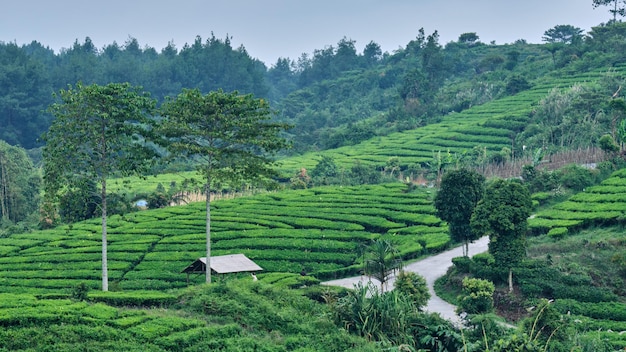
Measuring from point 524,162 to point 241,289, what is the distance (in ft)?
119

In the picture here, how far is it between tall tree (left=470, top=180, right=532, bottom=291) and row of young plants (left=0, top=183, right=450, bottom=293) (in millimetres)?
6640

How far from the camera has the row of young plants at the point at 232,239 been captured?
41969 millimetres

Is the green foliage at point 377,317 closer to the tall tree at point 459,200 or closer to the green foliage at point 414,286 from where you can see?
the green foliage at point 414,286

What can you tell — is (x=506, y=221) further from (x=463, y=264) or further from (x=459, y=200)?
(x=459, y=200)

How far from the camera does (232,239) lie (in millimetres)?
47000

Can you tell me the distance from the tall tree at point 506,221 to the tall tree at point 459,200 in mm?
3292

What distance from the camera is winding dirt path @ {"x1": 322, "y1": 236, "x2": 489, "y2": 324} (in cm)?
3803

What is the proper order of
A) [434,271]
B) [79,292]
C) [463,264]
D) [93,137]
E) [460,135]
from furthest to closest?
[460,135], [434,271], [463,264], [93,137], [79,292]

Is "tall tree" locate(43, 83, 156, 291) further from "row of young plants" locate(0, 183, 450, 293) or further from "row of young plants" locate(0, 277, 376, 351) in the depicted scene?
"row of young plants" locate(0, 277, 376, 351)

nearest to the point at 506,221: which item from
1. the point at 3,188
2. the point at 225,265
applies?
the point at 225,265

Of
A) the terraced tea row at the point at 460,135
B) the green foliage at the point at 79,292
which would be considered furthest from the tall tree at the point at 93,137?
the terraced tea row at the point at 460,135

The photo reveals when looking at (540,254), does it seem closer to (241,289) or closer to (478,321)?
(478,321)

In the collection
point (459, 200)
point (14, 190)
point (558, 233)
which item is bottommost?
point (558, 233)

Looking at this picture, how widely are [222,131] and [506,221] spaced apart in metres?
13.1
